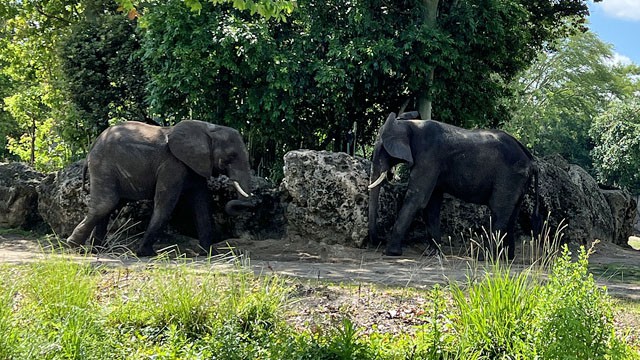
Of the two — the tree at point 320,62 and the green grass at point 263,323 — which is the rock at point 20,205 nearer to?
the tree at point 320,62

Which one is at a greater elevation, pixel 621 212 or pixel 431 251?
pixel 621 212

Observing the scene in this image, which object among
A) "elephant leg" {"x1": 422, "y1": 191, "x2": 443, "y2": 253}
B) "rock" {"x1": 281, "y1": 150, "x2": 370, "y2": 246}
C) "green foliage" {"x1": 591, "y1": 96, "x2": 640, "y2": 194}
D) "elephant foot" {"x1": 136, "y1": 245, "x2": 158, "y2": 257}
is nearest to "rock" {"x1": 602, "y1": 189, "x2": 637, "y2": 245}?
"elephant leg" {"x1": 422, "y1": 191, "x2": 443, "y2": 253}

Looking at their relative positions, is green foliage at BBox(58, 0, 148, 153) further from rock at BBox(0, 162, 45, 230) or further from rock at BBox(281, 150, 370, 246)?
rock at BBox(281, 150, 370, 246)

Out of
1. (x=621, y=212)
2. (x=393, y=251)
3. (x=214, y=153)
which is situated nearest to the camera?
(x=214, y=153)

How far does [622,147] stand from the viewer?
120 ft

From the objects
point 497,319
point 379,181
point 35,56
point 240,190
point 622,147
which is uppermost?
point 35,56

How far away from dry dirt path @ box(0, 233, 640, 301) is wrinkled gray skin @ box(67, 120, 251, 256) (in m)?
0.85

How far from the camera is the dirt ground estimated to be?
6953 millimetres

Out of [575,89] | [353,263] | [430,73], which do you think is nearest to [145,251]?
[353,263]

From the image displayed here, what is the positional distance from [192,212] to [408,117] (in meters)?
3.98

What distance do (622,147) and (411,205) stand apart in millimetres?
28905

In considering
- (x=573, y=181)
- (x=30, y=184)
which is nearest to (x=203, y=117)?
(x=30, y=184)

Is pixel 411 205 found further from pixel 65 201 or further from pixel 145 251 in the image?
pixel 65 201

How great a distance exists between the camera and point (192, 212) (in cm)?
1163
